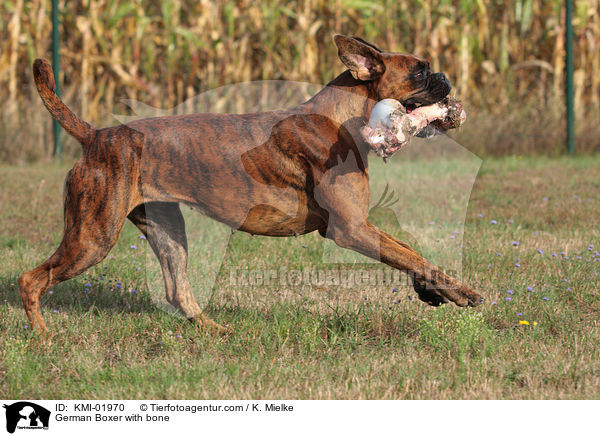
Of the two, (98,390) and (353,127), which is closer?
(98,390)

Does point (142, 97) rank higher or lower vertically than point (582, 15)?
lower

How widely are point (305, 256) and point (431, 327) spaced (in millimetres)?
1945

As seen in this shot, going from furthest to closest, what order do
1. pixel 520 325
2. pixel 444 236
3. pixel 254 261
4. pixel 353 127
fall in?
pixel 444 236
pixel 254 261
pixel 520 325
pixel 353 127

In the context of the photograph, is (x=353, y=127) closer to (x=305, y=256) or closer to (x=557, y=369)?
(x=557, y=369)

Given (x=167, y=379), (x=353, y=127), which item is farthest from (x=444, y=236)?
(x=167, y=379)

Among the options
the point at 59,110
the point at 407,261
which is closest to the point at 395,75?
the point at 407,261

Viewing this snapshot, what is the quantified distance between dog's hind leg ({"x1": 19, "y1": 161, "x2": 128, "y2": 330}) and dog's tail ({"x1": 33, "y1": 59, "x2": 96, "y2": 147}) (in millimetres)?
194

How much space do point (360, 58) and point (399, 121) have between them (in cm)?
45

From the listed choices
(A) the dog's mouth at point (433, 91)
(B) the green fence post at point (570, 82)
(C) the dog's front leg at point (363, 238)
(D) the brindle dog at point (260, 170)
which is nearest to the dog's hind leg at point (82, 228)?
(D) the brindle dog at point (260, 170)

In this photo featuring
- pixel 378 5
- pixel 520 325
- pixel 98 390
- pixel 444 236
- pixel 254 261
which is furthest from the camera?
pixel 378 5

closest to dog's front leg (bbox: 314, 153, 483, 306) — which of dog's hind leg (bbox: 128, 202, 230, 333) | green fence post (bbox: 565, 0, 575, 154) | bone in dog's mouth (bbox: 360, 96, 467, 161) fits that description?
bone in dog's mouth (bbox: 360, 96, 467, 161)

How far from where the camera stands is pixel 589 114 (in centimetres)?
1195
